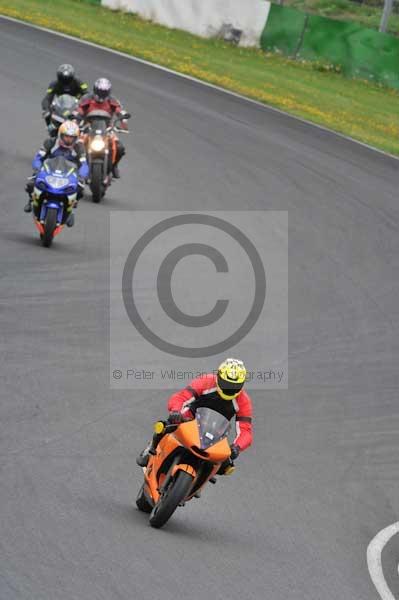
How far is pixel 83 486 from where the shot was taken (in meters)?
9.99

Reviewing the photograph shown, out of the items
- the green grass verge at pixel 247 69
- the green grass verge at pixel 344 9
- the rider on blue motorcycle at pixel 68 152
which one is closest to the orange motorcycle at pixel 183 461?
the rider on blue motorcycle at pixel 68 152

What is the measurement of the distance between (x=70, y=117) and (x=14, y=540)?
1392 centimetres

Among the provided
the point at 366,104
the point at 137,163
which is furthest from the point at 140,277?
the point at 366,104

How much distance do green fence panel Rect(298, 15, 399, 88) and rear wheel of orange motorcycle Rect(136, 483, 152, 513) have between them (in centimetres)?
2958

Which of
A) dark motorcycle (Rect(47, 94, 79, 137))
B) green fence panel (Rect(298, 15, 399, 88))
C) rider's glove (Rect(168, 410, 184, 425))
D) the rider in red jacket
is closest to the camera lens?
rider's glove (Rect(168, 410, 184, 425))

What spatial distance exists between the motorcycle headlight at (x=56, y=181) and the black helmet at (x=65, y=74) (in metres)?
5.20

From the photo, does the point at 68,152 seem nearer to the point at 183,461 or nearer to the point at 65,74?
the point at 65,74

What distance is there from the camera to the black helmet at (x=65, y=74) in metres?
22.2

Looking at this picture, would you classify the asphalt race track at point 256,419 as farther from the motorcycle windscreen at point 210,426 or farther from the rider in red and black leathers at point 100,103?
the rider in red and black leathers at point 100,103

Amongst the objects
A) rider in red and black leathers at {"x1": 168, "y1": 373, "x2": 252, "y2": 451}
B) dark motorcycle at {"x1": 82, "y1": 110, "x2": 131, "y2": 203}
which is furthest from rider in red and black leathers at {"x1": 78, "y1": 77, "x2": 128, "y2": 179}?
rider in red and black leathers at {"x1": 168, "y1": 373, "x2": 252, "y2": 451}

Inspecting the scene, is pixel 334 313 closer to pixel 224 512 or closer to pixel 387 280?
pixel 387 280

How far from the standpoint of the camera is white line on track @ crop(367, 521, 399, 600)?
9.34 meters

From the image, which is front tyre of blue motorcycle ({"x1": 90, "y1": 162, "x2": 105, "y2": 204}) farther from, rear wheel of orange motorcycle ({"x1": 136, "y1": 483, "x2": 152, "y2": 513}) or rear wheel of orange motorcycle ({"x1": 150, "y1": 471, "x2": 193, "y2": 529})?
rear wheel of orange motorcycle ({"x1": 150, "y1": 471, "x2": 193, "y2": 529})

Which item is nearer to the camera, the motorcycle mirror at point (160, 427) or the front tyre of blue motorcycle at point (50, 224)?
the motorcycle mirror at point (160, 427)
